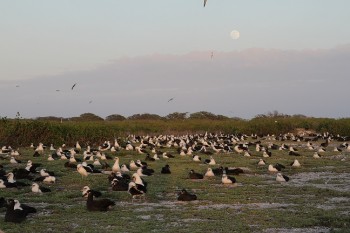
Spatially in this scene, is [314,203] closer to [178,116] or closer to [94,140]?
[94,140]

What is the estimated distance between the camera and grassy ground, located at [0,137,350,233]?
1225 centimetres

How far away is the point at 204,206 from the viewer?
590 inches

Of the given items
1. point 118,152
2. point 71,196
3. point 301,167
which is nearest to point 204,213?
point 71,196

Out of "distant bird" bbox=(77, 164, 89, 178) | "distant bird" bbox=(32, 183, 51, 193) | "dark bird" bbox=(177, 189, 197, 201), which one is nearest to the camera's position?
"dark bird" bbox=(177, 189, 197, 201)

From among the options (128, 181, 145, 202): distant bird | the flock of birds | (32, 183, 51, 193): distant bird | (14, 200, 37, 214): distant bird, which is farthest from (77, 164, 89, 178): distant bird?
(14, 200, 37, 214): distant bird

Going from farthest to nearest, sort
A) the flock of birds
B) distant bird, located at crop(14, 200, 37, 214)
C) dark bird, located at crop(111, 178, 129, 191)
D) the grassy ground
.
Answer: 1. dark bird, located at crop(111, 178, 129, 191)
2. the flock of birds
3. distant bird, located at crop(14, 200, 37, 214)
4. the grassy ground

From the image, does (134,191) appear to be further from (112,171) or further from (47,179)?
(112,171)

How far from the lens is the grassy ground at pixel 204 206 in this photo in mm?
12250

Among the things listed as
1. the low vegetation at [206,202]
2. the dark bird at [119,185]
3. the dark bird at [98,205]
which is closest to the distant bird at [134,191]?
the low vegetation at [206,202]

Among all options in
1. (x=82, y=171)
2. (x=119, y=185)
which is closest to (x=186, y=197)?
(x=119, y=185)

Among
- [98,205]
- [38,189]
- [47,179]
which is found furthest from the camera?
[47,179]

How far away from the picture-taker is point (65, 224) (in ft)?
40.9

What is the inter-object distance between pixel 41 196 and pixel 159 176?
22.2 feet

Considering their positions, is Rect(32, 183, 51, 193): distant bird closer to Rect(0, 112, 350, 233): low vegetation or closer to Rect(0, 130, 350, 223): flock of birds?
Rect(0, 130, 350, 223): flock of birds
